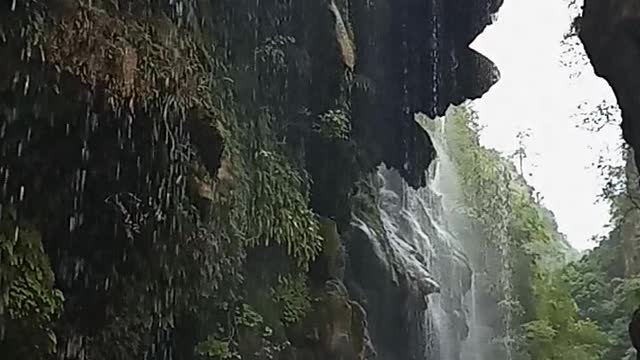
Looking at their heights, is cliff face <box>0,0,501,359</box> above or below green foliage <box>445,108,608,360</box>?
below

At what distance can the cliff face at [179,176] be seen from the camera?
263 inches

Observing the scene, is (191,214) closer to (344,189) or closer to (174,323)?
(174,323)

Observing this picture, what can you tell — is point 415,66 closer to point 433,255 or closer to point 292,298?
point 433,255

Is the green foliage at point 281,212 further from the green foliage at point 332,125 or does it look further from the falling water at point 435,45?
the falling water at point 435,45

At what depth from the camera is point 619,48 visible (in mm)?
11508

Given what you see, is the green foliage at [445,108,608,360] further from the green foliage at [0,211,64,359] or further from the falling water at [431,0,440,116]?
the green foliage at [0,211,64,359]

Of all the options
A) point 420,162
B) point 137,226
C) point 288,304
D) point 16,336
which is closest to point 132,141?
point 137,226

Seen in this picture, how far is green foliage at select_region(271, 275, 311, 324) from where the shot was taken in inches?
400

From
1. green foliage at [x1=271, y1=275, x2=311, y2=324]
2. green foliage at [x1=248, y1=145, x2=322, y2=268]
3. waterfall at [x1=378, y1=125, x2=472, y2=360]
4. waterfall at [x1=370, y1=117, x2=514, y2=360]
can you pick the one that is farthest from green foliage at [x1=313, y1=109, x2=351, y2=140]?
waterfall at [x1=378, y1=125, x2=472, y2=360]

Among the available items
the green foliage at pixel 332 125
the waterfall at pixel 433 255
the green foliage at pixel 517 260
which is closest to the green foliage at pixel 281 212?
the green foliage at pixel 332 125

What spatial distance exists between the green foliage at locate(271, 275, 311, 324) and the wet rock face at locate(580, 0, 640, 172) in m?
5.25

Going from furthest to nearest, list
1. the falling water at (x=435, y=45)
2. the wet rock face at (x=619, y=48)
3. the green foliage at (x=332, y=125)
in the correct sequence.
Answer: the falling water at (x=435, y=45) < the green foliage at (x=332, y=125) < the wet rock face at (x=619, y=48)

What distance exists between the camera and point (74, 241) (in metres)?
7.49

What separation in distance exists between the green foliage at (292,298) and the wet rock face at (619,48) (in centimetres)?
525
